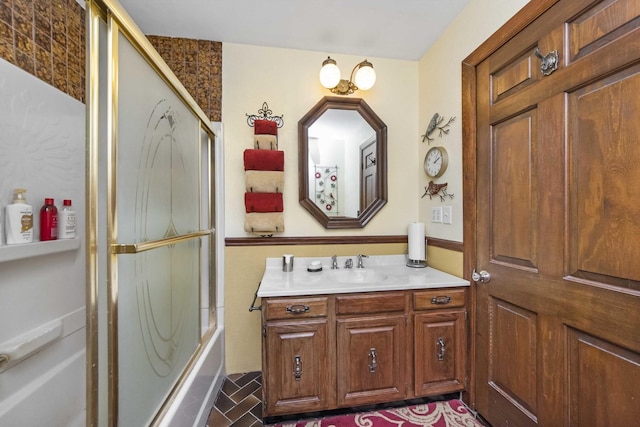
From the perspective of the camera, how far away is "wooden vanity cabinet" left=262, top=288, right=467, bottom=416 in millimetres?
1436

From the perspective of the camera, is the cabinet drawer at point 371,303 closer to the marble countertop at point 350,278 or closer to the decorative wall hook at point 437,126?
the marble countertop at point 350,278

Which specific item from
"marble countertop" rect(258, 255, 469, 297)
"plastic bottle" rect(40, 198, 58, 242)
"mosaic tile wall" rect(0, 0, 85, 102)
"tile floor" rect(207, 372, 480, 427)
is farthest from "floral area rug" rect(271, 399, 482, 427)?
"mosaic tile wall" rect(0, 0, 85, 102)

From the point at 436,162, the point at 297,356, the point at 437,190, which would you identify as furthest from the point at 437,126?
the point at 297,356

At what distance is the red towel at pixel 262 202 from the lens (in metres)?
1.86

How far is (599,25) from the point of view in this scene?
96 centimetres

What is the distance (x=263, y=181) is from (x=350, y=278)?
0.95 meters

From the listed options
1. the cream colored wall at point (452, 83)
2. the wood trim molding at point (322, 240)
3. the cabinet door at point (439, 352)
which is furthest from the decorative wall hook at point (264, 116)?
the cabinet door at point (439, 352)

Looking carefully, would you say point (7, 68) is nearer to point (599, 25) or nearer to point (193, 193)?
point (193, 193)

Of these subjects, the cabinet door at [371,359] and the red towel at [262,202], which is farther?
the red towel at [262,202]

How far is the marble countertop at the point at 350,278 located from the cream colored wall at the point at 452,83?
0.31 meters

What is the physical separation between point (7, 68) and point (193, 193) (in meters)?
0.90

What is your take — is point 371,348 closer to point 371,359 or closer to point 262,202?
point 371,359

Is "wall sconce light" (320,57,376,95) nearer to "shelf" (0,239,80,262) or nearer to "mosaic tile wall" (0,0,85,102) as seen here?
"mosaic tile wall" (0,0,85,102)

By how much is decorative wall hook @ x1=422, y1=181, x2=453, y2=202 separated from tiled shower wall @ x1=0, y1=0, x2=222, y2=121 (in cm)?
169
